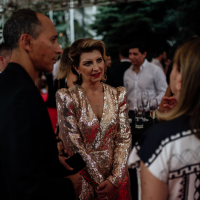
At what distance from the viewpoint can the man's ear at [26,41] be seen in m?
1.11

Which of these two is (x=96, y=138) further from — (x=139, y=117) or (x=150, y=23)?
(x=150, y=23)

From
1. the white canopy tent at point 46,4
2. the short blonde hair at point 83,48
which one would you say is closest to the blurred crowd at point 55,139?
the short blonde hair at point 83,48

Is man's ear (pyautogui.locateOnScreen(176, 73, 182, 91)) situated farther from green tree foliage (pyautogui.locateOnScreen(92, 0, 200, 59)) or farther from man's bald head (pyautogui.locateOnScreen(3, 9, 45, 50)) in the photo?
green tree foliage (pyautogui.locateOnScreen(92, 0, 200, 59))

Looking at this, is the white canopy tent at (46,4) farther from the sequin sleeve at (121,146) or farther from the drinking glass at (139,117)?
the sequin sleeve at (121,146)

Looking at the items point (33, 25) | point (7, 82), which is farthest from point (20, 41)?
point (7, 82)

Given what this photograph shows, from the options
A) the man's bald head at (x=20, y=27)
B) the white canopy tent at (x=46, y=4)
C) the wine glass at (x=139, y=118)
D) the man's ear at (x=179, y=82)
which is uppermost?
the white canopy tent at (x=46, y=4)

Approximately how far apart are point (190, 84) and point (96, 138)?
0.94m

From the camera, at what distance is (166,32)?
435 inches

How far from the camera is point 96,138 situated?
5.59ft

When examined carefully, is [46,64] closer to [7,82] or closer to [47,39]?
[47,39]

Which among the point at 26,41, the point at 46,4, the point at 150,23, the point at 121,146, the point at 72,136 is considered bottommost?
the point at 121,146

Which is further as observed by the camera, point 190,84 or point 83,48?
point 83,48

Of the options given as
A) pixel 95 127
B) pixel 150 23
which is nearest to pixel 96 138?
pixel 95 127

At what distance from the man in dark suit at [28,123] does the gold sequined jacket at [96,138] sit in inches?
18.7
